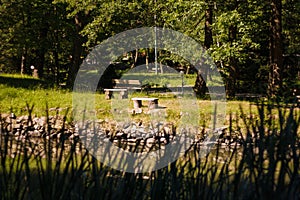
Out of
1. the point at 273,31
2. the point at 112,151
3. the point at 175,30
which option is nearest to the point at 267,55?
the point at 175,30

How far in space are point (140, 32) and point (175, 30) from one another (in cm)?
213

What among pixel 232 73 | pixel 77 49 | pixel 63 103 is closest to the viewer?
pixel 63 103

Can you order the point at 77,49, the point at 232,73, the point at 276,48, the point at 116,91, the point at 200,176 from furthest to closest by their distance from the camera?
the point at 77,49 < the point at 232,73 < the point at 116,91 < the point at 276,48 < the point at 200,176

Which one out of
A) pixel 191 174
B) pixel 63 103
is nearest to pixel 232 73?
pixel 63 103

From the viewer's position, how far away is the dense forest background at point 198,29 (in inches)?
478

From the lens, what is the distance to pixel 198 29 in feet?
47.9

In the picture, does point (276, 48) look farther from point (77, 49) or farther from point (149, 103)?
point (77, 49)

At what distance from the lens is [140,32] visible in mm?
17516

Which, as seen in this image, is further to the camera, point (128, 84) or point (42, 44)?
point (42, 44)

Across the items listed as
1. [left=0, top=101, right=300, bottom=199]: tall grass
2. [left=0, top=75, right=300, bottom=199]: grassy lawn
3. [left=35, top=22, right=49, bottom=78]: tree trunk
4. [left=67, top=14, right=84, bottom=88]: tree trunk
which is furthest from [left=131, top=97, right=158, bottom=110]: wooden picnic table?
[left=0, top=101, right=300, bottom=199]: tall grass

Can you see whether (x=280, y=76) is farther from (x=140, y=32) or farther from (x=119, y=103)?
(x=140, y=32)

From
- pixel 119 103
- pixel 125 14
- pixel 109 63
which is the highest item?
pixel 125 14

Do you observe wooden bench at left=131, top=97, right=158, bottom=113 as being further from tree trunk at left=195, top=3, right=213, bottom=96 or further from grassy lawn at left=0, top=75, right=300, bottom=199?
grassy lawn at left=0, top=75, right=300, bottom=199

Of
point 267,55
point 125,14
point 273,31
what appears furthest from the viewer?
point 267,55
